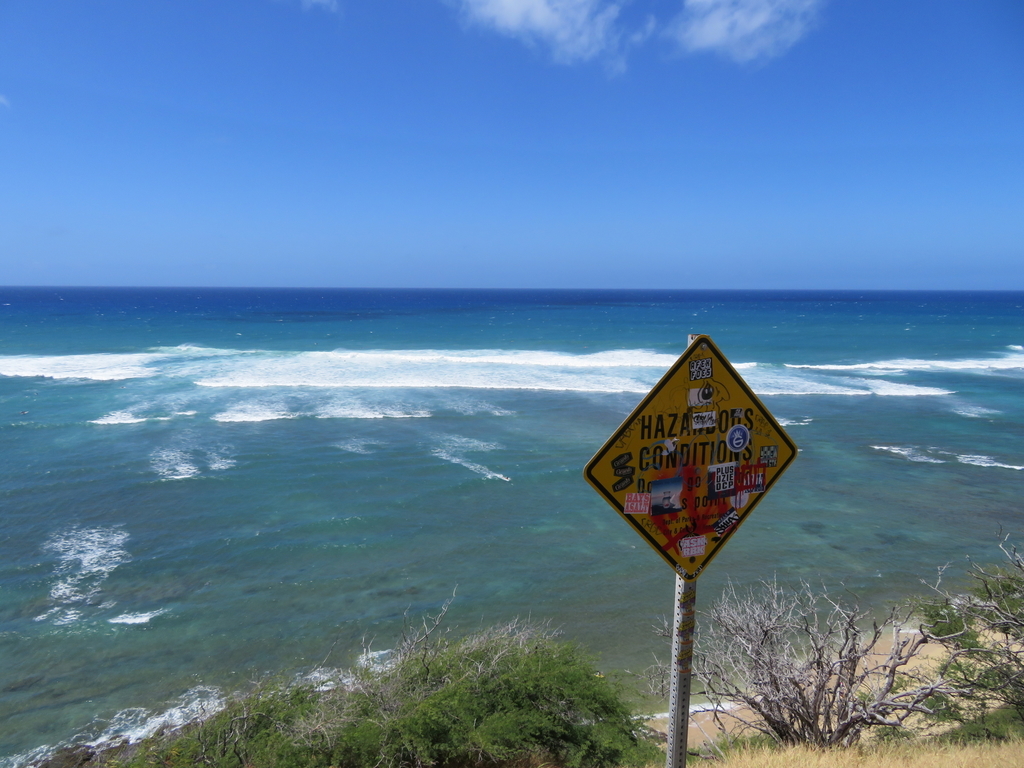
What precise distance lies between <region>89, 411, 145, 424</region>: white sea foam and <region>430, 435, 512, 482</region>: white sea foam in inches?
491

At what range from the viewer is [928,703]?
796 centimetres

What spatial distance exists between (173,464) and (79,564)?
6734 millimetres

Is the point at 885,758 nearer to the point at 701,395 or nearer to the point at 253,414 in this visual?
the point at 701,395

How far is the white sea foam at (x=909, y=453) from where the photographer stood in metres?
21.4

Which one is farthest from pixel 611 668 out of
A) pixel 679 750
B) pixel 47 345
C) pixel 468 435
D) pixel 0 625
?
pixel 47 345

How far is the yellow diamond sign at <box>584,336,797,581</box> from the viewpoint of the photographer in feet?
9.07

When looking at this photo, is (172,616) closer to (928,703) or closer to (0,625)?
(0,625)

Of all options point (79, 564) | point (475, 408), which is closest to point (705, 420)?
point (79, 564)

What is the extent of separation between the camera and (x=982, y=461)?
21.2 m

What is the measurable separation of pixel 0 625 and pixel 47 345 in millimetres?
48995

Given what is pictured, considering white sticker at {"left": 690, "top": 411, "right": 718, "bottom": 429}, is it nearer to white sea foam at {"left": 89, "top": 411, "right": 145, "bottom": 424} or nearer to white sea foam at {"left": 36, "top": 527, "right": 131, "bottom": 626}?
white sea foam at {"left": 36, "top": 527, "right": 131, "bottom": 626}

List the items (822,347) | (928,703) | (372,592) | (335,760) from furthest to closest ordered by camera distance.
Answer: (822,347) → (372,592) → (928,703) → (335,760)

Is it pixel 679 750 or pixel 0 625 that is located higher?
pixel 679 750

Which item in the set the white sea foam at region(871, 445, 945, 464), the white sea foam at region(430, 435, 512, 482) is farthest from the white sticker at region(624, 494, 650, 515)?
the white sea foam at region(871, 445, 945, 464)
